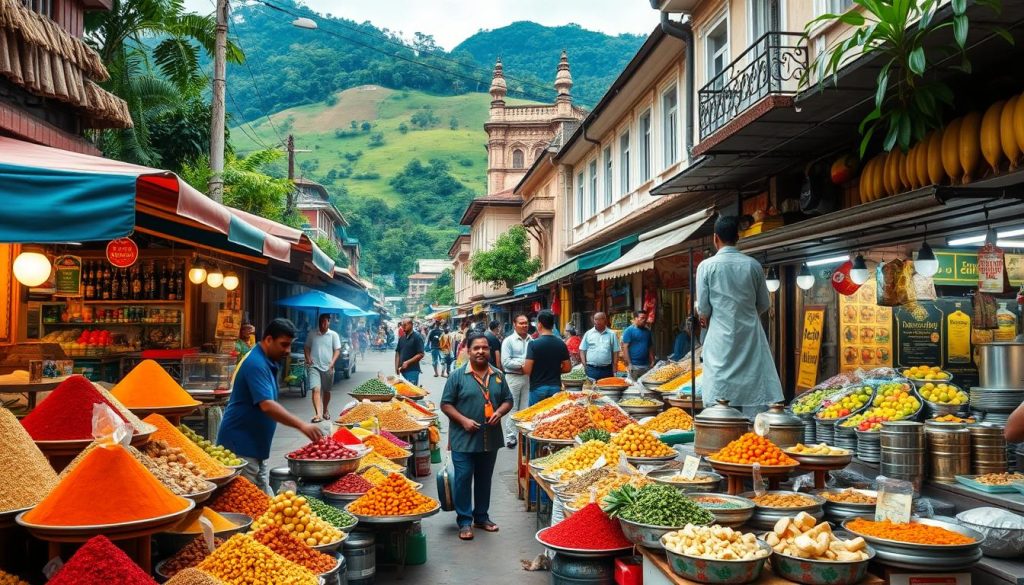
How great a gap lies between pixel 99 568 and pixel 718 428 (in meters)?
3.76

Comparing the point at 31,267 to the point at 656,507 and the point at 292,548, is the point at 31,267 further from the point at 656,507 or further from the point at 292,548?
the point at 656,507

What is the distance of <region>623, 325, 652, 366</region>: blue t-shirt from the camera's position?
14359 millimetres

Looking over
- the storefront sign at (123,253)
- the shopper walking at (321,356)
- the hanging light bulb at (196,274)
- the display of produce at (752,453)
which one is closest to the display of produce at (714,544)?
the display of produce at (752,453)

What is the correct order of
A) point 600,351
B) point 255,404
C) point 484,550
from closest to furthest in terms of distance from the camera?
point 255,404 < point 484,550 < point 600,351

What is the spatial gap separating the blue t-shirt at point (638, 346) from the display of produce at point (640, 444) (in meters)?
7.55

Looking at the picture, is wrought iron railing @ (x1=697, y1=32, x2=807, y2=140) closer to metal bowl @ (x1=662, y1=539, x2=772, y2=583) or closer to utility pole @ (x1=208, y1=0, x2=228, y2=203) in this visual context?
metal bowl @ (x1=662, y1=539, x2=772, y2=583)

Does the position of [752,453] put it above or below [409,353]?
below

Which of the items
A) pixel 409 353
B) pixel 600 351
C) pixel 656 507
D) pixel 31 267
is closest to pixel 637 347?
pixel 600 351

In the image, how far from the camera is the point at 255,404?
6152 millimetres

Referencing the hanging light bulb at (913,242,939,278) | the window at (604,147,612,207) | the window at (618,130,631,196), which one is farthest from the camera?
the window at (604,147,612,207)

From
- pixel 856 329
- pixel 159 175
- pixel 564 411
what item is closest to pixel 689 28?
pixel 856 329

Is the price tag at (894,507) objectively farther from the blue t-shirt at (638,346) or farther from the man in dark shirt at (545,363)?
the blue t-shirt at (638,346)

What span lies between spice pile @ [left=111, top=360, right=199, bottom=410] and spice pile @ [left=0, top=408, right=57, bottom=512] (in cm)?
201

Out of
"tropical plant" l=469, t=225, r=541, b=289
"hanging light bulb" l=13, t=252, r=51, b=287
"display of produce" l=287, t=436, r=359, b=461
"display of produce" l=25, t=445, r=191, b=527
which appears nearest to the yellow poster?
"display of produce" l=287, t=436, r=359, b=461
